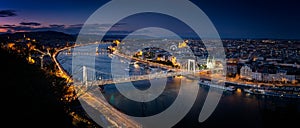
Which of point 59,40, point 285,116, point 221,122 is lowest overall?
point 221,122

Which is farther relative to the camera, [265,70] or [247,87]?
[265,70]

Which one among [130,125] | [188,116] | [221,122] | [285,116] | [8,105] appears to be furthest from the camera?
[188,116]

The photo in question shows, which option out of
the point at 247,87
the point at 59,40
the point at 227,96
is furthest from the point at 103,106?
the point at 59,40

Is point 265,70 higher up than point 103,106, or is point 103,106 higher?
point 265,70

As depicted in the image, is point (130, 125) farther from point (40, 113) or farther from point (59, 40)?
point (59, 40)

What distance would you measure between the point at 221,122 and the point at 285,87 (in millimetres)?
3180

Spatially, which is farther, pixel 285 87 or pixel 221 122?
pixel 285 87

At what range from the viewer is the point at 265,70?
24.0 ft

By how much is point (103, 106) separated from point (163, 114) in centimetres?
89

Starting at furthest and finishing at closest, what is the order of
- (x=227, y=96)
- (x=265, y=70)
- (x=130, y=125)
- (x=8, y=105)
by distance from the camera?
(x=265, y=70)
(x=227, y=96)
(x=130, y=125)
(x=8, y=105)

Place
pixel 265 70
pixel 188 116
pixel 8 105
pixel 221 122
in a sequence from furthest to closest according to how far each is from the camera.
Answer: pixel 265 70
pixel 188 116
pixel 221 122
pixel 8 105

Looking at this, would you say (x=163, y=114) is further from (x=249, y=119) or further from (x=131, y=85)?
(x=131, y=85)

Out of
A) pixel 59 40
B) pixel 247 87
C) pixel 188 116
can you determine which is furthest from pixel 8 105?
pixel 59 40

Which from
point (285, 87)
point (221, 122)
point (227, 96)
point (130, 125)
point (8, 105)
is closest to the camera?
point (8, 105)
